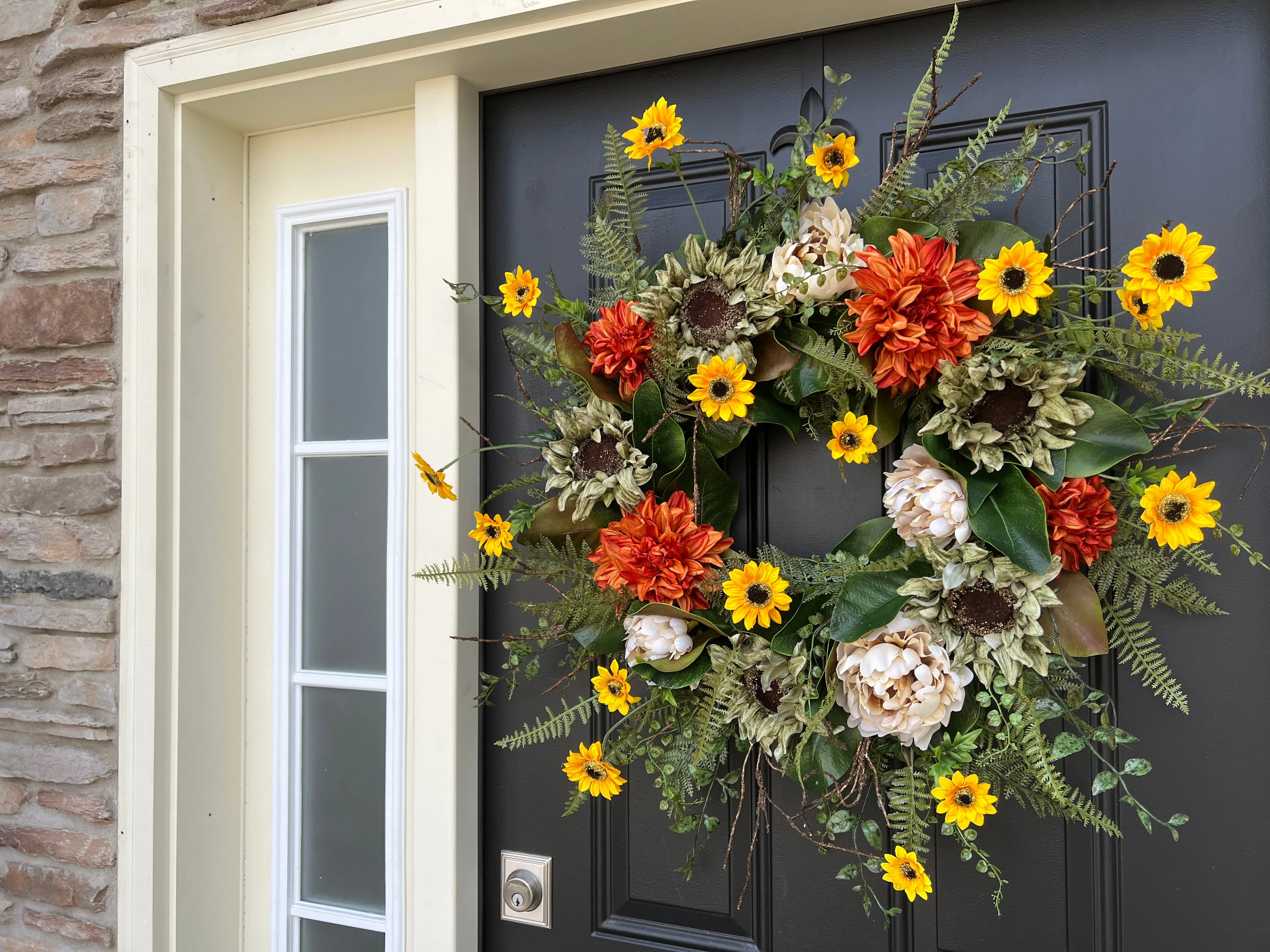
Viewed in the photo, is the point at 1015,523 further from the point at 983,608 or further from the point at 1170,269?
the point at 1170,269

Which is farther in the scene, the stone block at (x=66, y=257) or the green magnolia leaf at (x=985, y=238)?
the stone block at (x=66, y=257)

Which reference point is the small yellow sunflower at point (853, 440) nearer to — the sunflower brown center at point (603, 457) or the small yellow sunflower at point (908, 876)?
the sunflower brown center at point (603, 457)

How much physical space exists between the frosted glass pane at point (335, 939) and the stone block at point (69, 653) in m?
0.54

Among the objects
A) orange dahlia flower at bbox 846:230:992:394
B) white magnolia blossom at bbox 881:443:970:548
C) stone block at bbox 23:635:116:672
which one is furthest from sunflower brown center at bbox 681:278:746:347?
stone block at bbox 23:635:116:672

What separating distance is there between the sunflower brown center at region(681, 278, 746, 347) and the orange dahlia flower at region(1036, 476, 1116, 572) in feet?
1.30

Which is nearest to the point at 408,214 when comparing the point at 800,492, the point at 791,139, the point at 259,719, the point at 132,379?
the point at 132,379

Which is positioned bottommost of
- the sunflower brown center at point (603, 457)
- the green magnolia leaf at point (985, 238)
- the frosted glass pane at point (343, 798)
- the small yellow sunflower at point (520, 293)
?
the frosted glass pane at point (343, 798)

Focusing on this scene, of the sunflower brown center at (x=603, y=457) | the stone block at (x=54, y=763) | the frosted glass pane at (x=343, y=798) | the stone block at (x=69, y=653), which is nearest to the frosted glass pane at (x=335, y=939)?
the frosted glass pane at (x=343, y=798)

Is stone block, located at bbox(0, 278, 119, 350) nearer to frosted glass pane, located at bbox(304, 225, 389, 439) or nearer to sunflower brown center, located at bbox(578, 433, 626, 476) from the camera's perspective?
frosted glass pane, located at bbox(304, 225, 389, 439)

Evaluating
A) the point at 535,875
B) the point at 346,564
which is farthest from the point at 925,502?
the point at 346,564

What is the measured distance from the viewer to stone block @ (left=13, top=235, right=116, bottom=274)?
4.17ft

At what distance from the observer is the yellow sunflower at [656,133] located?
3.09 ft

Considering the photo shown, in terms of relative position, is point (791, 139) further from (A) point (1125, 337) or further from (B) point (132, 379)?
(B) point (132, 379)

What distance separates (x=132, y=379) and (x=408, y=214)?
0.51 meters
